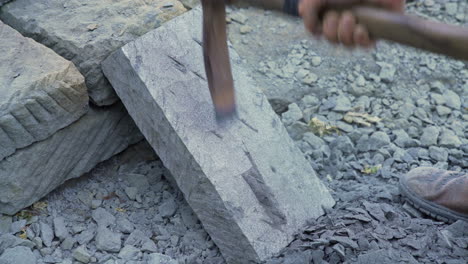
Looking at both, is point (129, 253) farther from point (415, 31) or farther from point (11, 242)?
point (415, 31)

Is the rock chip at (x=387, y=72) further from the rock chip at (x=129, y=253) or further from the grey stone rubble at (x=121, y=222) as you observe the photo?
the rock chip at (x=129, y=253)

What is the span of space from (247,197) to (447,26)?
1.07 m

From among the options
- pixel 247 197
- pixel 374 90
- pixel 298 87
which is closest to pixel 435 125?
pixel 374 90

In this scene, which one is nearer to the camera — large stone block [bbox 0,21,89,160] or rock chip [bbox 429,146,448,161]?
large stone block [bbox 0,21,89,160]

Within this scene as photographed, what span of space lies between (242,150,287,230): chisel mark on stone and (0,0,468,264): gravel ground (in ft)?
0.34

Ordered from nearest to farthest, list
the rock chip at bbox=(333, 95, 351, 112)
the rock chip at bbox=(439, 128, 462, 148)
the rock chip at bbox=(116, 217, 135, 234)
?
the rock chip at bbox=(116, 217, 135, 234)
the rock chip at bbox=(439, 128, 462, 148)
the rock chip at bbox=(333, 95, 351, 112)

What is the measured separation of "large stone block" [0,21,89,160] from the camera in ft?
7.16

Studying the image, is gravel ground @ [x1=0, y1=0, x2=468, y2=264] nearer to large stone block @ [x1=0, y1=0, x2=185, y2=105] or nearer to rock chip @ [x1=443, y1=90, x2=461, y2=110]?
rock chip @ [x1=443, y1=90, x2=461, y2=110]

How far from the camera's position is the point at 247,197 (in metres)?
2.25

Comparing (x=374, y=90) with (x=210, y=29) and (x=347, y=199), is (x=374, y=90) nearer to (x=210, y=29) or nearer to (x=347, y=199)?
(x=347, y=199)

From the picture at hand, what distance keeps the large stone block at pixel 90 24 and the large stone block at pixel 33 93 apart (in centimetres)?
7

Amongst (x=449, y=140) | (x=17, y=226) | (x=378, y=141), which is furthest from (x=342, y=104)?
(x=17, y=226)

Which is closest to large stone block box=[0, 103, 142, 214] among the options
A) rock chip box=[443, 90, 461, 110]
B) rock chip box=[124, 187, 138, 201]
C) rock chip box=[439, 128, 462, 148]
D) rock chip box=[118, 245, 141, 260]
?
rock chip box=[124, 187, 138, 201]

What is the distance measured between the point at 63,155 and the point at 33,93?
1.05 ft
